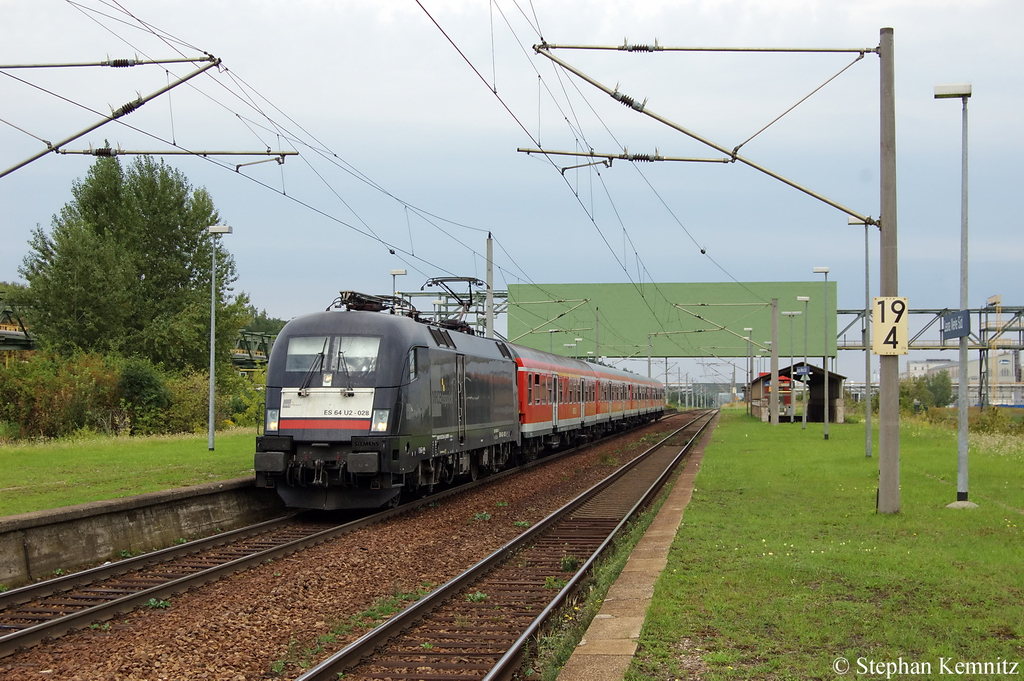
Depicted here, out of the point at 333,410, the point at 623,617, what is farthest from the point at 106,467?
the point at 623,617

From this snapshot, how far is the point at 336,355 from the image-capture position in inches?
601

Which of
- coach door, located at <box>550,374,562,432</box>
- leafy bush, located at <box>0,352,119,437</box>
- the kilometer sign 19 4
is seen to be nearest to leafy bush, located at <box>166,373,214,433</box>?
leafy bush, located at <box>0,352,119,437</box>

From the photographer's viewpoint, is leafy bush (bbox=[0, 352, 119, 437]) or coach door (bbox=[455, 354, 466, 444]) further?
leafy bush (bbox=[0, 352, 119, 437])

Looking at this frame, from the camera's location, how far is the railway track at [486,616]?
7.16 meters

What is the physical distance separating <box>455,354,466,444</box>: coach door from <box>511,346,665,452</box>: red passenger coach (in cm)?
661

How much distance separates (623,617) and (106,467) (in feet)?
50.0

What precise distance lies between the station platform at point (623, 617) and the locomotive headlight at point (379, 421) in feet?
14.5

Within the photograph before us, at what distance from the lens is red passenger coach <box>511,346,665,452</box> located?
2691cm

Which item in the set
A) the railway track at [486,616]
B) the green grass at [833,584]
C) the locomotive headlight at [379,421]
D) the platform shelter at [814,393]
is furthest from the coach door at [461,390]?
the platform shelter at [814,393]

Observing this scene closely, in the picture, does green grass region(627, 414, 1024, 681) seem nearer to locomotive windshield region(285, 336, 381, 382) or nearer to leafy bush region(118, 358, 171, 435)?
locomotive windshield region(285, 336, 381, 382)

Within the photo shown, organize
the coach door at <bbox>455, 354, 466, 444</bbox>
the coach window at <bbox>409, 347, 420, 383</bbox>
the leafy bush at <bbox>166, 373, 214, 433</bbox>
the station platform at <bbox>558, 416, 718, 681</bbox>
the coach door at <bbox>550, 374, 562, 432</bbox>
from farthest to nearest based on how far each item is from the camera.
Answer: the leafy bush at <bbox>166, 373, 214, 433</bbox> < the coach door at <bbox>550, 374, 562, 432</bbox> < the coach door at <bbox>455, 354, 466, 444</bbox> < the coach window at <bbox>409, 347, 420, 383</bbox> < the station platform at <bbox>558, 416, 718, 681</bbox>

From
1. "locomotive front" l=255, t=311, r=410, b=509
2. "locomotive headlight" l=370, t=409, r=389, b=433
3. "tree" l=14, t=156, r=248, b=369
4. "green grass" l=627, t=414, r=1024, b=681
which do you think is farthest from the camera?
"tree" l=14, t=156, r=248, b=369

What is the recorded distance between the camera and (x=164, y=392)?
33.6 m

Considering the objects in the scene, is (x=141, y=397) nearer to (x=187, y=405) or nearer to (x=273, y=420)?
(x=187, y=405)
